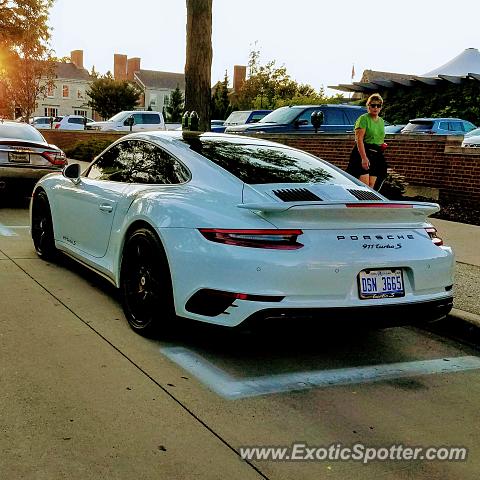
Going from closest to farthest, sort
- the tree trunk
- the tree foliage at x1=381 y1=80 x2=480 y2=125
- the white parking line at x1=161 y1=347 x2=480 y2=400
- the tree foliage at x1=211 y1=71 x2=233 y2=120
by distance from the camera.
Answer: the white parking line at x1=161 y1=347 x2=480 y2=400, the tree trunk, the tree foliage at x1=381 y1=80 x2=480 y2=125, the tree foliage at x1=211 y1=71 x2=233 y2=120

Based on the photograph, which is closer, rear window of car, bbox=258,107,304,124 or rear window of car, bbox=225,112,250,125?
→ rear window of car, bbox=258,107,304,124

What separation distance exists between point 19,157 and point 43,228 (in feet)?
14.2

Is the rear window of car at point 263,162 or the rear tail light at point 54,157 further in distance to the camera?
the rear tail light at point 54,157

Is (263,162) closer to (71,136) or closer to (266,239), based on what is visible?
(266,239)

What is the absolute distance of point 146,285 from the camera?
14.7 feet

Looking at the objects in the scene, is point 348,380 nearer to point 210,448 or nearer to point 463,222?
point 210,448

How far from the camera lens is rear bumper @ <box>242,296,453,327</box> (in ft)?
12.5

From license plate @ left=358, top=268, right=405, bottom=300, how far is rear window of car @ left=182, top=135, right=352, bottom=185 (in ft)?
3.37

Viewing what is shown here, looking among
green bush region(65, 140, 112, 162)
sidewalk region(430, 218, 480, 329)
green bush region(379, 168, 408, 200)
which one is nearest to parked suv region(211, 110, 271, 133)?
green bush region(65, 140, 112, 162)

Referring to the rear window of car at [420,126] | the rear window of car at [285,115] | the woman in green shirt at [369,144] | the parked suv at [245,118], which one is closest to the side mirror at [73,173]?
the woman in green shirt at [369,144]

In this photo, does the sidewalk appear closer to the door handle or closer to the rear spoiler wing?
the rear spoiler wing

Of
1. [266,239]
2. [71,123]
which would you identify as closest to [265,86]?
[71,123]

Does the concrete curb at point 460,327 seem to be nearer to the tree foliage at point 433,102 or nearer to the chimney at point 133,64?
the tree foliage at point 433,102

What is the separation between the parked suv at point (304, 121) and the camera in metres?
17.3
